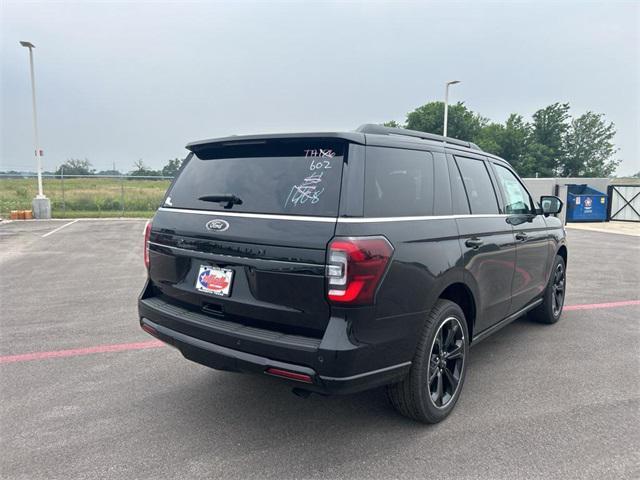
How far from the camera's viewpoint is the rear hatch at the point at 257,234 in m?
2.52

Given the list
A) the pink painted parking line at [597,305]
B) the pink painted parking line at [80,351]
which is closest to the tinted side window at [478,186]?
the pink painted parking line at [597,305]

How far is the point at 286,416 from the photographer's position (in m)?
3.19

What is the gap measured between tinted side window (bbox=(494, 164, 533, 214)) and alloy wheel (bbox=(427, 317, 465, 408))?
1.51 metres

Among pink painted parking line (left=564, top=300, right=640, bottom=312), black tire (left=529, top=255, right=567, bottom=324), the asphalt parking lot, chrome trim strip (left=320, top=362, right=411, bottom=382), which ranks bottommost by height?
pink painted parking line (left=564, top=300, right=640, bottom=312)

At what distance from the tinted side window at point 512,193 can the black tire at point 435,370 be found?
1510 millimetres

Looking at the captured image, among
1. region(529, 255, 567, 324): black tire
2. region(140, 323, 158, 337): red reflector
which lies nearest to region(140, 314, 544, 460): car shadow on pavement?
region(140, 323, 158, 337): red reflector

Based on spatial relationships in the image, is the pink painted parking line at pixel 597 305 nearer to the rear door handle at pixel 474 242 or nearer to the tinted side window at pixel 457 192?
the rear door handle at pixel 474 242

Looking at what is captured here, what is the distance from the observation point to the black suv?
8.06ft

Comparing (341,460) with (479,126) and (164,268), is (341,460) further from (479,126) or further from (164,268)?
(479,126)

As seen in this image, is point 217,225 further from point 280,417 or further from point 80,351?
point 80,351

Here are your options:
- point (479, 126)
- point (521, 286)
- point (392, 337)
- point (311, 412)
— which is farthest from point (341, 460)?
point (479, 126)

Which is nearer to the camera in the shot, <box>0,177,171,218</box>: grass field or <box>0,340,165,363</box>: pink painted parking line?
<box>0,340,165,363</box>: pink painted parking line

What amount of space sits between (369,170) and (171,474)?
2.04 meters

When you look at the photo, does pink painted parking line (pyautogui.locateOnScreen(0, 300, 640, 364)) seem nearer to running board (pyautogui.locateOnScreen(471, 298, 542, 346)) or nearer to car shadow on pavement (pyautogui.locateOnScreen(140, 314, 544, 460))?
car shadow on pavement (pyautogui.locateOnScreen(140, 314, 544, 460))
